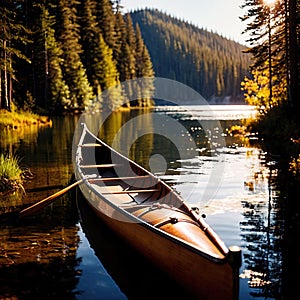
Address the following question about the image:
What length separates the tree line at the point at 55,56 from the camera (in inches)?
1469

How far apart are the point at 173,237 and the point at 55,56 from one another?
1780 inches

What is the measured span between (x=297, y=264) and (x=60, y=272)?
4.32 meters

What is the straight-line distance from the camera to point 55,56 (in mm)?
47906

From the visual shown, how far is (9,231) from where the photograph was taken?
927 centimetres

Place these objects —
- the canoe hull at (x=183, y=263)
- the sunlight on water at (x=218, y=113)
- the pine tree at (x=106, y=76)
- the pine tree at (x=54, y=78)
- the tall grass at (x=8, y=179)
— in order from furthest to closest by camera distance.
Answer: the pine tree at (x=106, y=76) < the sunlight on water at (x=218, y=113) < the pine tree at (x=54, y=78) < the tall grass at (x=8, y=179) < the canoe hull at (x=183, y=263)

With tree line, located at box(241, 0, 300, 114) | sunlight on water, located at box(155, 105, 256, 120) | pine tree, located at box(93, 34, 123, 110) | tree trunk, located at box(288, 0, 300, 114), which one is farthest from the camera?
pine tree, located at box(93, 34, 123, 110)

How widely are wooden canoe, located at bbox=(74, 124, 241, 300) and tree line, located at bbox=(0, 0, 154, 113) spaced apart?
24.9 meters

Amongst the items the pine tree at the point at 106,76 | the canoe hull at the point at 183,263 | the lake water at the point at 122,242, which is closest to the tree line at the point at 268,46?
the lake water at the point at 122,242

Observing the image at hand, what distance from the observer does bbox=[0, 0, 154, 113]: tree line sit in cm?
3731

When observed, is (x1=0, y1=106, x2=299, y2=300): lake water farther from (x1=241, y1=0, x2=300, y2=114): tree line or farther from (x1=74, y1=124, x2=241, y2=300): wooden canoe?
(x1=241, y1=0, x2=300, y2=114): tree line

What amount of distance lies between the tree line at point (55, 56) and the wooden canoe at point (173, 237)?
2489 cm

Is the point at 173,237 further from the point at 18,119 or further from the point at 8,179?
the point at 18,119

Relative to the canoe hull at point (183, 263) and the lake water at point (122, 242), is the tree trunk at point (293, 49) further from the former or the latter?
the canoe hull at point (183, 263)

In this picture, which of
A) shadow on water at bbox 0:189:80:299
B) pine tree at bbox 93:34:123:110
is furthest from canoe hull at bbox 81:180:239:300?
pine tree at bbox 93:34:123:110
